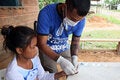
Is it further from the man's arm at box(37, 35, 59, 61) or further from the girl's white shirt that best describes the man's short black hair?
the girl's white shirt

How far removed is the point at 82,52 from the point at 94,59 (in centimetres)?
57

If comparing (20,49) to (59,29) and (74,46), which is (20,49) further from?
(74,46)

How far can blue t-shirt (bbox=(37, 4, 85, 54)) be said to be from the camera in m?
1.60

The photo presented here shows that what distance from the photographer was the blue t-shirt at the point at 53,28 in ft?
5.25

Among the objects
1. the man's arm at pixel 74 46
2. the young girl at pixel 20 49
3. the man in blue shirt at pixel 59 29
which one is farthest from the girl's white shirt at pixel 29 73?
the man's arm at pixel 74 46

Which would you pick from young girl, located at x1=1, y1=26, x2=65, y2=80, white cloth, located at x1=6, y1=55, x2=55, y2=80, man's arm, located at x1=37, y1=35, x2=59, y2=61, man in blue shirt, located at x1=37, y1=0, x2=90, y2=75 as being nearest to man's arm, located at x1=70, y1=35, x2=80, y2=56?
man in blue shirt, located at x1=37, y1=0, x2=90, y2=75

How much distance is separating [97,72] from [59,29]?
44 centimetres

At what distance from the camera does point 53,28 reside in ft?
5.45

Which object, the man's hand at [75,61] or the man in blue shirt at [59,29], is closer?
the man in blue shirt at [59,29]

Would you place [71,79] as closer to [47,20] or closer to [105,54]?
[47,20]

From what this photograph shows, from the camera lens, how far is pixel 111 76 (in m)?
1.56

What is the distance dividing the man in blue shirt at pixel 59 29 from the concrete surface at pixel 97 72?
2.6 inches

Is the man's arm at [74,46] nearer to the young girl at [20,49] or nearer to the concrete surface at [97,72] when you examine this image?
the concrete surface at [97,72]

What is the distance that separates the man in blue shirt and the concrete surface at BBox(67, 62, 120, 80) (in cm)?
7
